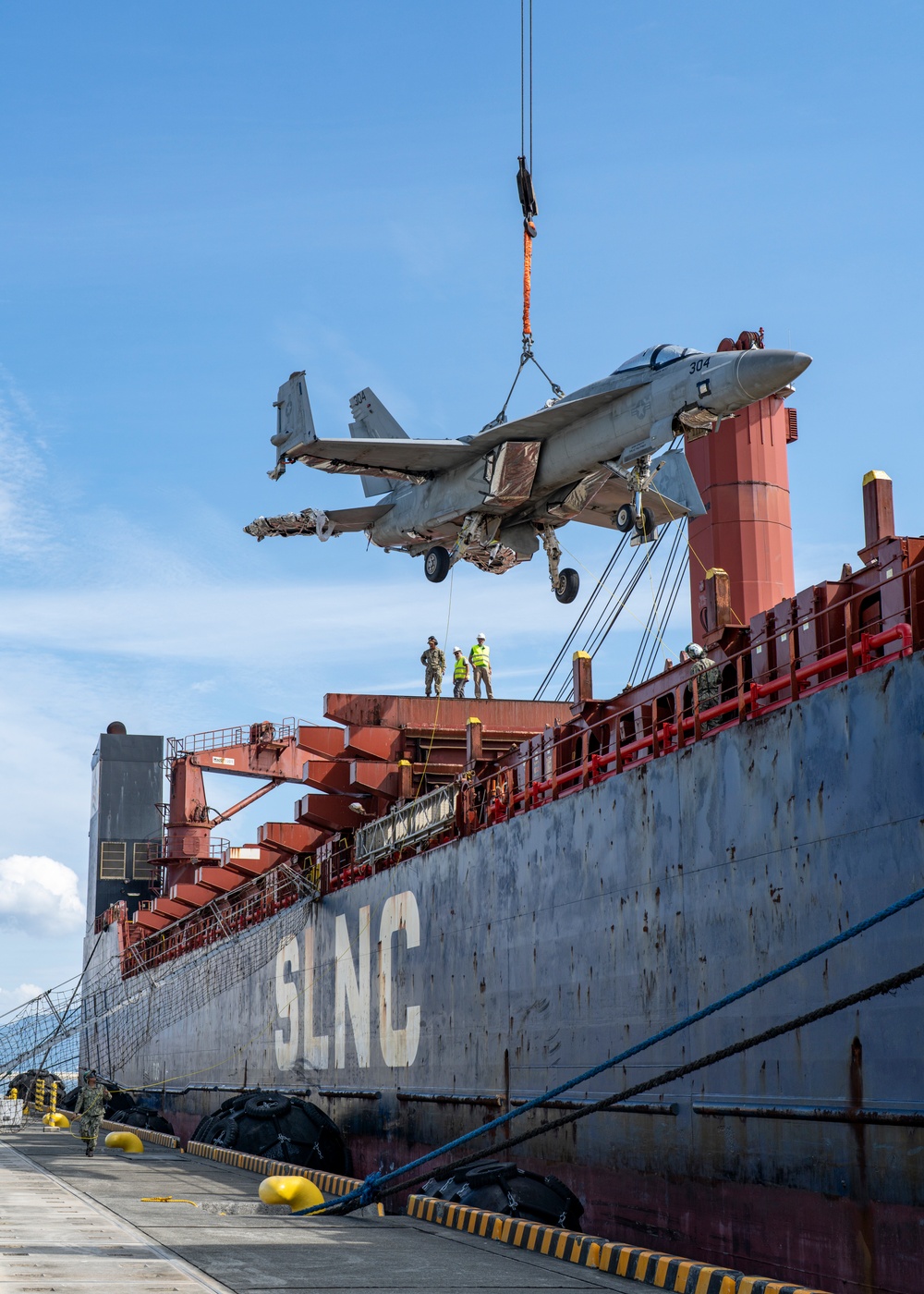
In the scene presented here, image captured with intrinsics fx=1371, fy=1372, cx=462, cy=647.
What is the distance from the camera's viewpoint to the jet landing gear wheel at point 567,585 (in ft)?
78.0

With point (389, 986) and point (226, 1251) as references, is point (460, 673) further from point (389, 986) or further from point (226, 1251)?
point (226, 1251)

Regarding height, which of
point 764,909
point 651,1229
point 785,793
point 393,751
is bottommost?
point 651,1229

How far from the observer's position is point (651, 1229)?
1425 centimetres

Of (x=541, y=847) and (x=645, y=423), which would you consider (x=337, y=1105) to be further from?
(x=645, y=423)

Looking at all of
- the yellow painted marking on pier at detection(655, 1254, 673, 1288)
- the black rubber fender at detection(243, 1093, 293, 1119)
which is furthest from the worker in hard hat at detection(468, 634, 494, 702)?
the yellow painted marking on pier at detection(655, 1254, 673, 1288)

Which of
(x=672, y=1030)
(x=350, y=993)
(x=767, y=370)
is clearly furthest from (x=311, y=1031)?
(x=672, y=1030)

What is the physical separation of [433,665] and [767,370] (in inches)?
600

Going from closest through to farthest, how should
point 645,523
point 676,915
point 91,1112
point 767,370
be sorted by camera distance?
point 676,915
point 767,370
point 645,523
point 91,1112

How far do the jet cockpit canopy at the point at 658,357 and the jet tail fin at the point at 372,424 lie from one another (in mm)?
7959

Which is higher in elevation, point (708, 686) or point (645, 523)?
point (645, 523)

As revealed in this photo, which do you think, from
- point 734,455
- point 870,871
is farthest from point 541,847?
point 734,455

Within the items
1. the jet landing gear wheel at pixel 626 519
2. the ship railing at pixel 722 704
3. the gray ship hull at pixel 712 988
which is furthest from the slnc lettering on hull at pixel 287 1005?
the jet landing gear wheel at pixel 626 519

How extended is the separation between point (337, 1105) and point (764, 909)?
1460cm

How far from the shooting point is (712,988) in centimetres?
1379
